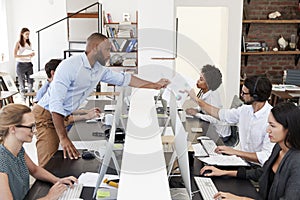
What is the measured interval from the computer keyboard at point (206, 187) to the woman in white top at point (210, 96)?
1.34 metres

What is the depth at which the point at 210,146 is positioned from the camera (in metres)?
2.95

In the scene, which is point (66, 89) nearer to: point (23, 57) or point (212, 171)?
point (212, 171)

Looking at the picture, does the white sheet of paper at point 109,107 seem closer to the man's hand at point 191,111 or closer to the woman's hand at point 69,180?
the man's hand at point 191,111

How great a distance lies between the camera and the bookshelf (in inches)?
294

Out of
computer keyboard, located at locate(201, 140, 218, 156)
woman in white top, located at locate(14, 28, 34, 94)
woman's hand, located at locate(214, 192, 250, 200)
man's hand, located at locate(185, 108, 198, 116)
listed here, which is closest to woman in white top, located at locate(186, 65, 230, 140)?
man's hand, located at locate(185, 108, 198, 116)

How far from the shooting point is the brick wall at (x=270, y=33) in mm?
6758

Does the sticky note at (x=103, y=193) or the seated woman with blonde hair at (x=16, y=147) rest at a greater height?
the seated woman with blonde hair at (x=16, y=147)

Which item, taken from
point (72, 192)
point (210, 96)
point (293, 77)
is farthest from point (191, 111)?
point (293, 77)

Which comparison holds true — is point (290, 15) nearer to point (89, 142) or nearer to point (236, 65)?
point (236, 65)

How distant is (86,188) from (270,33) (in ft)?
18.2

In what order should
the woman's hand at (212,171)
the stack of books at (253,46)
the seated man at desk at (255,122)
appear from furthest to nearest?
1. the stack of books at (253,46)
2. the seated man at desk at (255,122)
3. the woman's hand at (212,171)

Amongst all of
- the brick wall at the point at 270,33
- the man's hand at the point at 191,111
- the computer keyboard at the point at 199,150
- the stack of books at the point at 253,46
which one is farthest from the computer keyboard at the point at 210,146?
the brick wall at the point at 270,33

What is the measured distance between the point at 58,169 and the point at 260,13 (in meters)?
5.34

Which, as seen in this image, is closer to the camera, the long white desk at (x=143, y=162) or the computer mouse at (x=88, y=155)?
the long white desk at (x=143, y=162)
